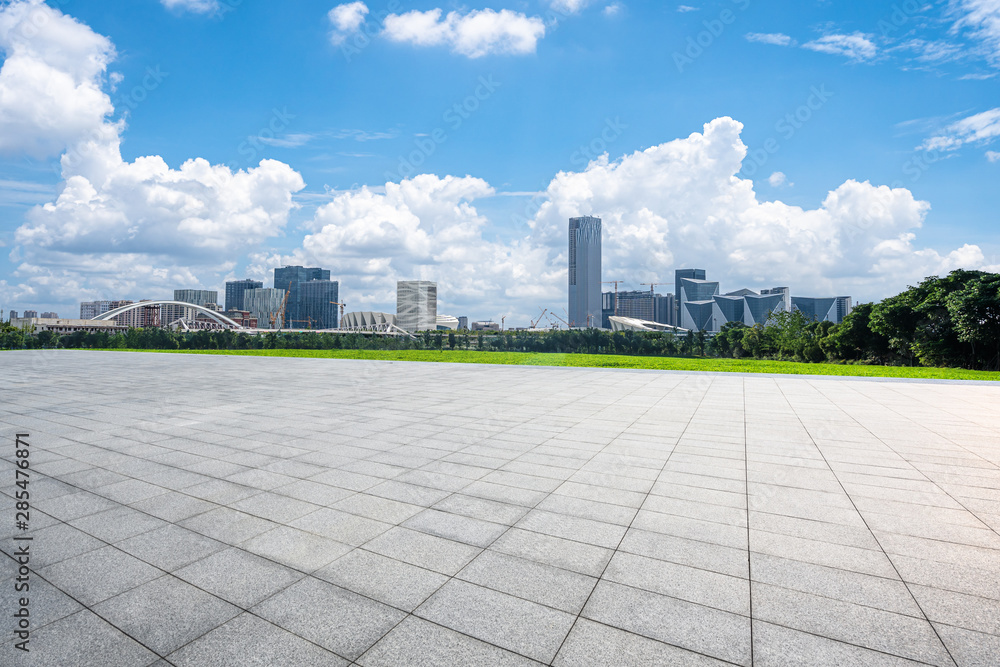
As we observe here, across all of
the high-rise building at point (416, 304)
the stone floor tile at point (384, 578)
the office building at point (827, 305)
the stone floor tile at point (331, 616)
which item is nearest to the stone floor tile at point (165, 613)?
the stone floor tile at point (331, 616)

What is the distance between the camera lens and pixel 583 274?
→ 19238cm

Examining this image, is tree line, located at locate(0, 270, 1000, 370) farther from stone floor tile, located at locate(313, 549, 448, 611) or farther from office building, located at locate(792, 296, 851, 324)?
office building, located at locate(792, 296, 851, 324)

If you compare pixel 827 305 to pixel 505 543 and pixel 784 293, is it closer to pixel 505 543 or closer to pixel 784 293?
pixel 784 293

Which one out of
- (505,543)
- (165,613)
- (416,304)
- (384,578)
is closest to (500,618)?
(384,578)

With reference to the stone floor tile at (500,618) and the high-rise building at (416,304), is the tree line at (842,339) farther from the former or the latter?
the high-rise building at (416,304)

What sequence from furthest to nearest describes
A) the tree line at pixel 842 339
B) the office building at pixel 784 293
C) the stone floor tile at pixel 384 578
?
1. the office building at pixel 784 293
2. the tree line at pixel 842 339
3. the stone floor tile at pixel 384 578

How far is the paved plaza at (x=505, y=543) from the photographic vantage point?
2543 mm

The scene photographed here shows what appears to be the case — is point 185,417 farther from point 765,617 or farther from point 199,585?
point 765,617

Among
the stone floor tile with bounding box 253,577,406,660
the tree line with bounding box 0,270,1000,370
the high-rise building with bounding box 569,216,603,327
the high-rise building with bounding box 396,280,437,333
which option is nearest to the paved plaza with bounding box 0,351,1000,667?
the stone floor tile with bounding box 253,577,406,660

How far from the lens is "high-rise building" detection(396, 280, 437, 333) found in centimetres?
16300

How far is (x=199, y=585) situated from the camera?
121 inches

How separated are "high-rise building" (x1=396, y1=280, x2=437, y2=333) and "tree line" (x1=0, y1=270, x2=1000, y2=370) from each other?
4159 inches

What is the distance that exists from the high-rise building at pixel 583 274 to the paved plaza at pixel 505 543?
173156mm

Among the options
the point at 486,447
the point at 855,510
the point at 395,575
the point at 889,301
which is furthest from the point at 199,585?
the point at 889,301
